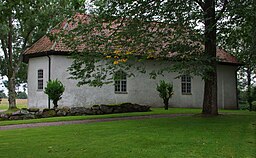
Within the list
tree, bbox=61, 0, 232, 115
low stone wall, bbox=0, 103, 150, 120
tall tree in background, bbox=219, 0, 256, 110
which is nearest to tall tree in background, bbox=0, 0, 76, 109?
tree, bbox=61, 0, 232, 115

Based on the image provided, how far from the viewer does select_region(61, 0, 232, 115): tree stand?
1200cm

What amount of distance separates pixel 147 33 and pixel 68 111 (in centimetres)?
773

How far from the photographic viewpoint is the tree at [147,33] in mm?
12000

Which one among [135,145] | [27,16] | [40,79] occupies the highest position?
[27,16]

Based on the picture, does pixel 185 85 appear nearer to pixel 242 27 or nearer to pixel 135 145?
pixel 242 27

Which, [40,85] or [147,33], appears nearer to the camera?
[147,33]

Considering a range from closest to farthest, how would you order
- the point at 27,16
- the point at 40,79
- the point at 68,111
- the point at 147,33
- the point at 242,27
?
the point at 27,16 → the point at 147,33 → the point at 242,27 → the point at 68,111 → the point at 40,79

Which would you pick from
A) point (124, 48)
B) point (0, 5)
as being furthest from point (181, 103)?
point (0, 5)

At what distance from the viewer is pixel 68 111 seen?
695 inches

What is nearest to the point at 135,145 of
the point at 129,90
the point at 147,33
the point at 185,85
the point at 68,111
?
the point at 147,33

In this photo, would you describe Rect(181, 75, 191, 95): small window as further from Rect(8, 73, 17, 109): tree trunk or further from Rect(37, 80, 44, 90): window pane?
Rect(8, 73, 17, 109): tree trunk

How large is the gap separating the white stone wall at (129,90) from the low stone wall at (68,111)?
11.8 feet

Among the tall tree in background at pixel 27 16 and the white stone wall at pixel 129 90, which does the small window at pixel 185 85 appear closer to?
the white stone wall at pixel 129 90

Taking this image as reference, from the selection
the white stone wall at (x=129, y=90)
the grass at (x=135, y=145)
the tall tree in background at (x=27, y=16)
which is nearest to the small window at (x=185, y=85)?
the white stone wall at (x=129, y=90)
